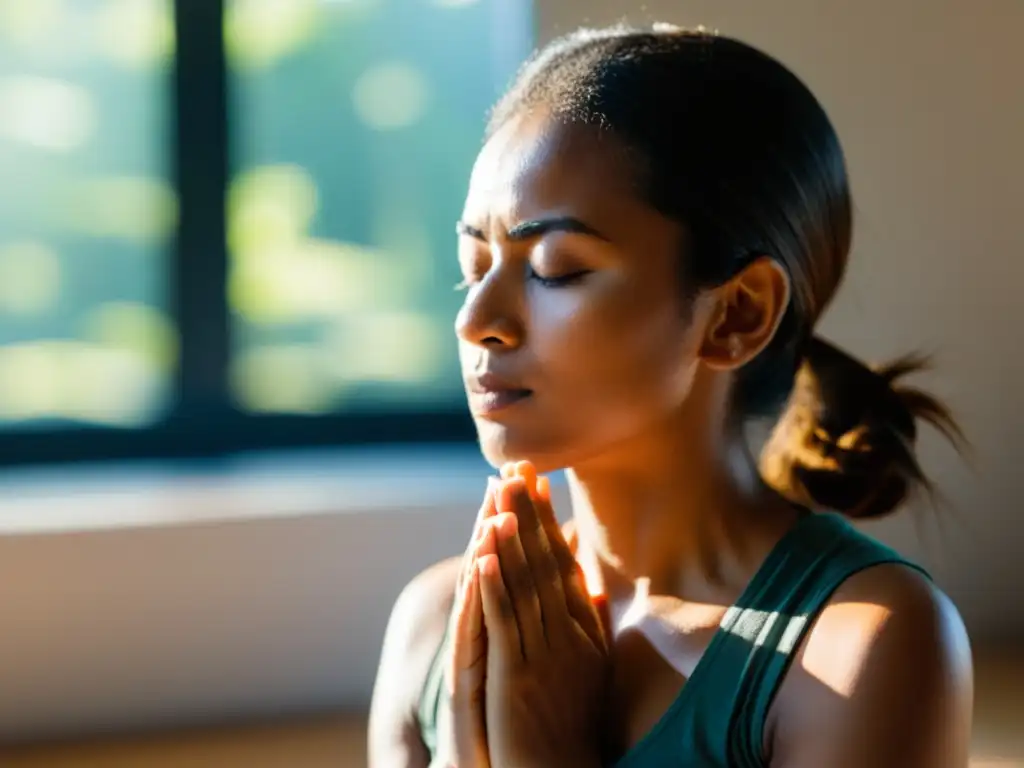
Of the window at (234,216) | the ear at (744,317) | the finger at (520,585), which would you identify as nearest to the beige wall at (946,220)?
the window at (234,216)

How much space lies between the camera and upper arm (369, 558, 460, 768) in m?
0.84

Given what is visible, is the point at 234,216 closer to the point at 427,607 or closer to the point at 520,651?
the point at 427,607

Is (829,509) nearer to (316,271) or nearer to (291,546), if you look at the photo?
(291,546)

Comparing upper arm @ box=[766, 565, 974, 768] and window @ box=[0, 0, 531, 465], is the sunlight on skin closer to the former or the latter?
upper arm @ box=[766, 565, 974, 768]

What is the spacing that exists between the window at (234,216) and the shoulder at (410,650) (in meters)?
0.55

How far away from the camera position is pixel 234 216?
1394 millimetres

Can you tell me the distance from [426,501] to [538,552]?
1.67 feet

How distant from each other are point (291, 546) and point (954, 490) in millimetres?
782

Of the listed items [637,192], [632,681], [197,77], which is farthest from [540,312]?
[197,77]

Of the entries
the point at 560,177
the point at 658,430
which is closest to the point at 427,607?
the point at 658,430

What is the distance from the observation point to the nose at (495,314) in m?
0.73

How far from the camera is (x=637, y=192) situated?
73cm

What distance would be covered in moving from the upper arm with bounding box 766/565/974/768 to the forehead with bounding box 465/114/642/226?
28cm

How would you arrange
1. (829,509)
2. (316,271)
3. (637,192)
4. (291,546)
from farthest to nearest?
1. (316,271)
2. (291,546)
3. (829,509)
4. (637,192)
